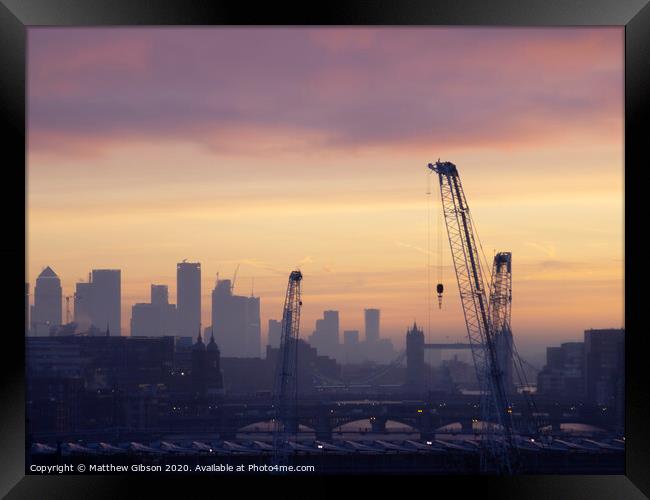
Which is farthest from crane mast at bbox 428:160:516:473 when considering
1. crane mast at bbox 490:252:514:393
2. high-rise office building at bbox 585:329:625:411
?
high-rise office building at bbox 585:329:625:411

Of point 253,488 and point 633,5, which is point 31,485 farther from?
point 633,5

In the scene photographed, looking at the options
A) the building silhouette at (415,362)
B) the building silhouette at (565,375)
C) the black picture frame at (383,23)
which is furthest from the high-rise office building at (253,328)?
the black picture frame at (383,23)

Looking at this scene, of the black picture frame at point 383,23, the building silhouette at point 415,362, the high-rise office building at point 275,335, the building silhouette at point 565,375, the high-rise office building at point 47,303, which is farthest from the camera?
the building silhouette at point 415,362

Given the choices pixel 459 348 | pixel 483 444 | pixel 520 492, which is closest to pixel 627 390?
pixel 520 492

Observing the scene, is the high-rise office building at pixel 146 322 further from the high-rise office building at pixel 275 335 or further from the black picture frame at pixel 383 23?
the black picture frame at pixel 383 23

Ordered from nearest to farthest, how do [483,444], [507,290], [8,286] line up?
[8,286] → [507,290] → [483,444]
